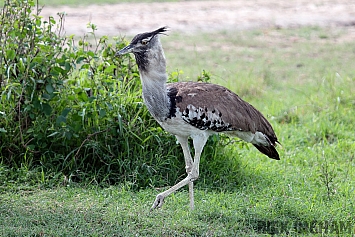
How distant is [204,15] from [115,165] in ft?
23.6

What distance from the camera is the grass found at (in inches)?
161

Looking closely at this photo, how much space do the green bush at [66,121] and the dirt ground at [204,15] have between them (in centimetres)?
478

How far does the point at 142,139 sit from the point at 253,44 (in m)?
5.06

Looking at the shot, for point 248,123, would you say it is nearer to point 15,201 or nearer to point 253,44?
point 15,201

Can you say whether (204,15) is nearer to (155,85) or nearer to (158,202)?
(155,85)

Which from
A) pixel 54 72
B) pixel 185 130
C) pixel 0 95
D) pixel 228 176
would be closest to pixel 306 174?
pixel 228 176

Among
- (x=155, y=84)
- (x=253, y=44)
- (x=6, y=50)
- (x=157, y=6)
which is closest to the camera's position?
(x=155, y=84)

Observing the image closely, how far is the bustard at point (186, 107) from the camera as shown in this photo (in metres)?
4.35

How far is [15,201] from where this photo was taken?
442cm

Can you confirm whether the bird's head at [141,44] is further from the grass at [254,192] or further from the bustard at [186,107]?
the grass at [254,192]

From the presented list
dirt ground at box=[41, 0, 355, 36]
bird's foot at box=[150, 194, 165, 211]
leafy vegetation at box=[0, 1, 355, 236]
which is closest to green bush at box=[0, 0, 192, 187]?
leafy vegetation at box=[0, 1, 355, 236]

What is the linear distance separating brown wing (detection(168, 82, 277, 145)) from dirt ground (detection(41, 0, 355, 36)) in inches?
218

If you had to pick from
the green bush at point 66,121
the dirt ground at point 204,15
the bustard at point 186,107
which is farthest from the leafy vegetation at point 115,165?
the dirt ground at point 204,15

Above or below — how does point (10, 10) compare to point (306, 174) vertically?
above
